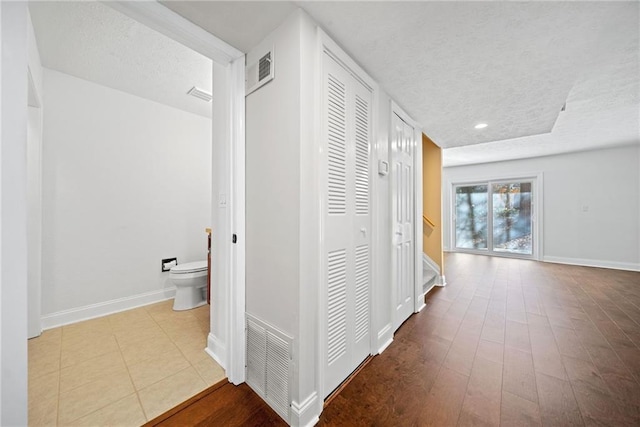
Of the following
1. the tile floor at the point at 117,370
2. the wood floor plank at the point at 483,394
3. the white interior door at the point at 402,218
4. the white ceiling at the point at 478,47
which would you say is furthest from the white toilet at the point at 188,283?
the wood floor plank at the point at 483,394

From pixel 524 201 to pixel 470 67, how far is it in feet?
17.8

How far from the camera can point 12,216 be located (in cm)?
79

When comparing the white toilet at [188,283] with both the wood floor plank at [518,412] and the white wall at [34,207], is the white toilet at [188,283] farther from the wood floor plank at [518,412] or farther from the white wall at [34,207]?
the wood floor plank at [518,412]

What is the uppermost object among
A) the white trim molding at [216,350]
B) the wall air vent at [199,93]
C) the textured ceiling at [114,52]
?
the textured ceiling at [114,52]

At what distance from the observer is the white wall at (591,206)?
172 inches

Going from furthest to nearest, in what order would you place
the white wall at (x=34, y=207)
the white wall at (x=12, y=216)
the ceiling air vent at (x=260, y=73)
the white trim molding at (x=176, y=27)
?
1. the white wall at (x=34, y=207)
2. the ceiling air vent at (x=260, y=73)
3. the white trim molding at (x=176, y=27)
4. the white wall at (x=12, y=216)

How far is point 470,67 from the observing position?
1.70m

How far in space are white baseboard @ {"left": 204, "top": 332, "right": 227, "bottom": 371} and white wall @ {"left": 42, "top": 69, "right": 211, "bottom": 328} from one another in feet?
4.84

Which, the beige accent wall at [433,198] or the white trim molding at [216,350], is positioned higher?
the beige accent wall at [433,198]

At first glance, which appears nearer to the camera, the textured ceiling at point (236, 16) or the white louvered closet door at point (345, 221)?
the textured ceiling at point (236, 16)

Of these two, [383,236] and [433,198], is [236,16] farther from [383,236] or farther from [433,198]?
[433,198]

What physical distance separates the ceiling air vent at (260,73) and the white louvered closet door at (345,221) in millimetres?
325

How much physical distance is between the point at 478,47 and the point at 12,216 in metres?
2.43

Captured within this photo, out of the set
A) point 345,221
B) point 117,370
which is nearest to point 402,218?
point 345,221
